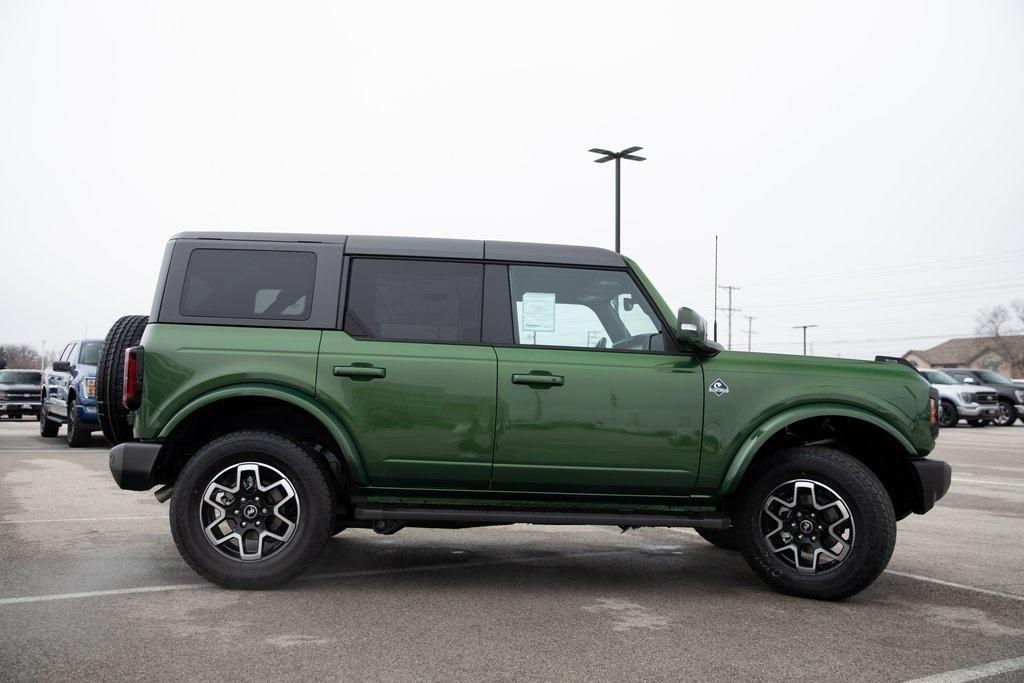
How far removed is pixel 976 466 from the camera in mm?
13828

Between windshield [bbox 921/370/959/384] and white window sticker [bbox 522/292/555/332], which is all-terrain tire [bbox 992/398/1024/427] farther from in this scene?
white window sticker [bbox 522/292/555/332]

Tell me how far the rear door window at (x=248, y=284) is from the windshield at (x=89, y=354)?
36.6ft

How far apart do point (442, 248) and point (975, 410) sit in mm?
26192

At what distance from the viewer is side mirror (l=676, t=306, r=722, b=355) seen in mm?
5148

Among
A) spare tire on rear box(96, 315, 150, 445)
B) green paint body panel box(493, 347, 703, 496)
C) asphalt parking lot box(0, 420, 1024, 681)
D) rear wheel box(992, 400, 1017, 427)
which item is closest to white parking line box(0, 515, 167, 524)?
asphalt parking lot box(0, 420, 1024, 681)

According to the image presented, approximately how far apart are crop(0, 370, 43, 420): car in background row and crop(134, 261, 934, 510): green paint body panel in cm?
2344

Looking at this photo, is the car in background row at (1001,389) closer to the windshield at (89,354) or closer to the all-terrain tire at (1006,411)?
the all-terrain tire at (1006,411)

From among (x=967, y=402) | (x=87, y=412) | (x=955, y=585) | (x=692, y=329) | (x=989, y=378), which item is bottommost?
(x=955, y=585)

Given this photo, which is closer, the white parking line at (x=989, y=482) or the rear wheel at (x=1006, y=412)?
the white parking line at (x=989, y=482)

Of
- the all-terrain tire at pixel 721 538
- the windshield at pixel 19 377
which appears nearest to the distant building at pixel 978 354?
the windshield at pixel 19 377

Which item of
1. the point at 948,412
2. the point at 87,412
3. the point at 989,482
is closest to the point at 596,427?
the point at 989,482

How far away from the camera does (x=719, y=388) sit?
5.30 meters

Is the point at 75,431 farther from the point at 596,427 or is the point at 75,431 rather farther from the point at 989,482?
the point at 989,482

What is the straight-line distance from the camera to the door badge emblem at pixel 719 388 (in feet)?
17.3
